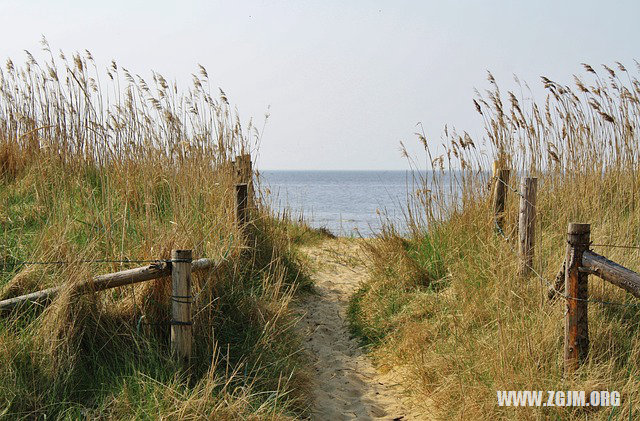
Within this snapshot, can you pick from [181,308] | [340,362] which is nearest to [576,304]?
[340,362]

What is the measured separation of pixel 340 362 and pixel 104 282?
2.03m

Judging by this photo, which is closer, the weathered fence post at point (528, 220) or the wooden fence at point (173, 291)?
the wooden fence at point (173, 291)

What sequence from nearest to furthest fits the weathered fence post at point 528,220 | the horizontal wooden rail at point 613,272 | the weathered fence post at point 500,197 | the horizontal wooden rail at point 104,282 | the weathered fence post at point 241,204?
the horizontal wooden rail at point 613,272, the horizontal wooden rail at point 104,282, the weathered fence post at point 528,220, the weathered fence post at point 241,204, the weathered fence post at point 500,197

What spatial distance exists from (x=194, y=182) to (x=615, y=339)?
350 cm

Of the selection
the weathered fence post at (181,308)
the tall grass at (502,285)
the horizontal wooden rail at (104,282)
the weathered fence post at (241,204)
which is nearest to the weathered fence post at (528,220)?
the tall grass at (502,285)

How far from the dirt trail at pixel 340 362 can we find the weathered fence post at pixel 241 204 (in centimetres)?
95

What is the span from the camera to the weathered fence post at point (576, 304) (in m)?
3.30

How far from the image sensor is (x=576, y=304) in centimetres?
330

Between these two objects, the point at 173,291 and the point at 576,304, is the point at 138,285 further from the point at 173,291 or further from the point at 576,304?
the point at 576,304

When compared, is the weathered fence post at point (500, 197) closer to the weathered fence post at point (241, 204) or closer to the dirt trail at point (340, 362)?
the dirt trail at point (340, 362)

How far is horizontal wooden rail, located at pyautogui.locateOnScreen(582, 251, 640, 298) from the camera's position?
2990 millimetres

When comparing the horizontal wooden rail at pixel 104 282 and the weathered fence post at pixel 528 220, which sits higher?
the weathered fence post at pixel 528 220

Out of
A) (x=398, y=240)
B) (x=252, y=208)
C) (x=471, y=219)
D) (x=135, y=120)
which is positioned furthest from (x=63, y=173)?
(x=471, y=219)

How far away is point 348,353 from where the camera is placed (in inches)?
196
